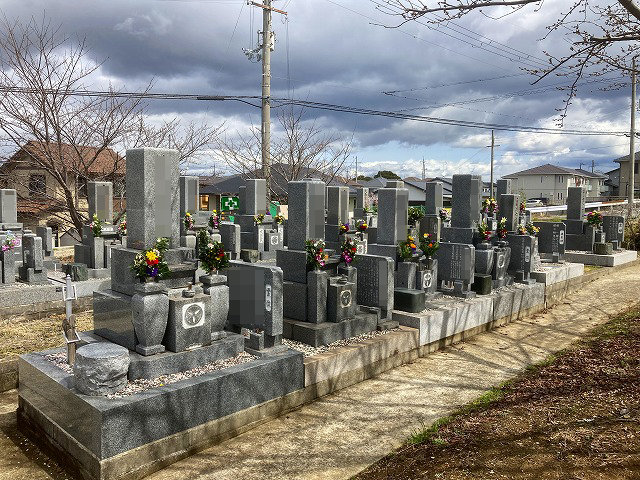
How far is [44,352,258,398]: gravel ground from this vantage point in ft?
16.5

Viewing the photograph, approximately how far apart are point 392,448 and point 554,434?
5.05ft

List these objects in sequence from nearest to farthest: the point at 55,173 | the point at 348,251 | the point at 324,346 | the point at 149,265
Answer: the point at 149,265 → the point at 324,346 → the point at 348,251 → the point at 55,173

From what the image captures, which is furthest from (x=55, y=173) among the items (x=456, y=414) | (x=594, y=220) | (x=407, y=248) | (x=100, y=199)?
(x=594, y=220)

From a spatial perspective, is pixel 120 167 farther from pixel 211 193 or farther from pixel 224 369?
pixel 211 193

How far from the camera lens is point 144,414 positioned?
463 centimetres

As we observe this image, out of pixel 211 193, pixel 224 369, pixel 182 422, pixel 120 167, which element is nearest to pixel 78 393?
pixel 182 422

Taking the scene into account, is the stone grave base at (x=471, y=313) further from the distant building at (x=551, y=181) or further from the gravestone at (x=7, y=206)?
the distant building at (x=551, y=181)

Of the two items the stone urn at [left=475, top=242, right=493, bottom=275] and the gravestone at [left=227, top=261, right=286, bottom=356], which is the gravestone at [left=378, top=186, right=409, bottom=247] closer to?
the stone urn at [left=475, top=242, right=493, bottom=275]

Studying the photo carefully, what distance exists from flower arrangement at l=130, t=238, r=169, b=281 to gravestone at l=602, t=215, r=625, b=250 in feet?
52.0

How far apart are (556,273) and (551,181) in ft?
188

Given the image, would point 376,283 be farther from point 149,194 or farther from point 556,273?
point 556,273

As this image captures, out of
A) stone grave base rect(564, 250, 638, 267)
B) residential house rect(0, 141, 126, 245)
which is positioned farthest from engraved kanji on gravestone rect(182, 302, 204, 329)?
stone grave base rect(564, 250, 638, 267)

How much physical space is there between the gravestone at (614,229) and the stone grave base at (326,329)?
1279cm

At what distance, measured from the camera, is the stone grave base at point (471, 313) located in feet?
27.0
